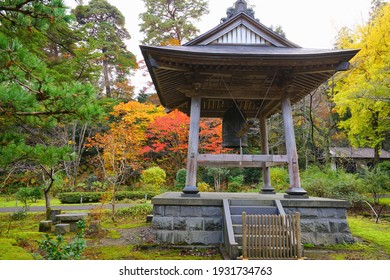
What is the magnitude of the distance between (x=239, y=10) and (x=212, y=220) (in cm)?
560

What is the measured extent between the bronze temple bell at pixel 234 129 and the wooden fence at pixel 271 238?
304cm

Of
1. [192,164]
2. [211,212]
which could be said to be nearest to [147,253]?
[211,212]

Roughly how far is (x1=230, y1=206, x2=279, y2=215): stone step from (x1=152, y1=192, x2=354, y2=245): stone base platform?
0.78 feet

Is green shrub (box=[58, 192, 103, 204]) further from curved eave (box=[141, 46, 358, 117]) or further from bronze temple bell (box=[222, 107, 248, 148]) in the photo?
bronze temple bell (box=[222, 107, 248, 148])

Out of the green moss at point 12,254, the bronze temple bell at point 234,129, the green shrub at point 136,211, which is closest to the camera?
the green moss at point 12,254

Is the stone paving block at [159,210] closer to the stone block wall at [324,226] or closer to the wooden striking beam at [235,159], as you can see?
the wooden striking beam at [235,159]

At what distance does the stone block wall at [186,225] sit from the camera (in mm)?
5805

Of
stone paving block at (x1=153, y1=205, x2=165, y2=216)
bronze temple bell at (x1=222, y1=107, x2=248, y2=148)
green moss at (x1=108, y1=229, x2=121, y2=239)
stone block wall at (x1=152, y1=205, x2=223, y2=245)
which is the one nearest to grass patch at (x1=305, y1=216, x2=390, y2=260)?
stone block wall at (x1=152, y1=205, x2=223, y2=245)

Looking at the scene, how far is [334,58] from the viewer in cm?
589

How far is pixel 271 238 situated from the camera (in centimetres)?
452

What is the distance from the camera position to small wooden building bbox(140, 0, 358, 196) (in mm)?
5805

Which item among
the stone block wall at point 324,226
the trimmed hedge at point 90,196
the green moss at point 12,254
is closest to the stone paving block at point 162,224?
the green moss at point 12,254

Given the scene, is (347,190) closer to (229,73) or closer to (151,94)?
(229,73)

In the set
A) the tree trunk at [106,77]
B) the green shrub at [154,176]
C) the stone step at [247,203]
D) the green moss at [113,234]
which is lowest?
the green moss at [113,234]
